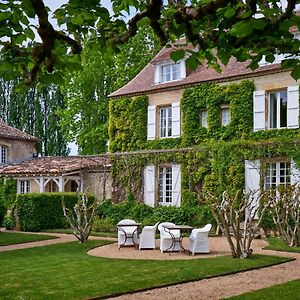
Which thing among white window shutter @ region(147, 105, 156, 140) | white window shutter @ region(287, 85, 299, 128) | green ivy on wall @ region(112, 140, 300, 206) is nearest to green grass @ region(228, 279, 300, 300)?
green ivy on wall @ region(112, 140, 300, 206)

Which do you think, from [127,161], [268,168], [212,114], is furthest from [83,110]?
[268,168]

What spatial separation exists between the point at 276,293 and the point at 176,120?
1537cm

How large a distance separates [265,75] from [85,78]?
18159 mm

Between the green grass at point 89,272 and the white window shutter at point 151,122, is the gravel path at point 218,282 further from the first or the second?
the white window shutter at point 151,122

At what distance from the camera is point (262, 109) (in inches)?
832

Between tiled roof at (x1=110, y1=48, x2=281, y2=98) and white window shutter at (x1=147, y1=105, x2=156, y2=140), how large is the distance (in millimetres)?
828

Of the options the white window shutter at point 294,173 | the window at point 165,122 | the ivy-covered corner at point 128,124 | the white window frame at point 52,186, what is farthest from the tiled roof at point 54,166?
the white window shutter at point 294,173

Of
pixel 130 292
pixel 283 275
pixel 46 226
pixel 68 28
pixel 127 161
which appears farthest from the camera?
pixel 127 161

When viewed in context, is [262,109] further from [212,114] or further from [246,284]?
[246,284]

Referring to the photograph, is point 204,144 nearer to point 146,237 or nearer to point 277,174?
point 277,174

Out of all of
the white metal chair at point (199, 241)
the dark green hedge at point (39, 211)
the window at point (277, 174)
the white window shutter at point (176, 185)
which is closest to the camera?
the white metal chair at point (199, 241)

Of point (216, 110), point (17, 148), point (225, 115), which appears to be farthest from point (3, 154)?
point (225, 115)

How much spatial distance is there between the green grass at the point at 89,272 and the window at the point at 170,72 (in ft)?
40.3

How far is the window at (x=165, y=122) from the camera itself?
80.6ft
